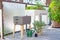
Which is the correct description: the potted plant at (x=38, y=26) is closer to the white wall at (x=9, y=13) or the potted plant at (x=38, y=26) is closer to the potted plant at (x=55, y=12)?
Result: the white wall at (x=9, y=13)

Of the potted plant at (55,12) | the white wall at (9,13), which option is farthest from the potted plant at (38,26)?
the potted plant at (55,12)

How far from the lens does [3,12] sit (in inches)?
191

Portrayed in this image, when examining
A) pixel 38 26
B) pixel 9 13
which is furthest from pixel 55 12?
pixel 9 13

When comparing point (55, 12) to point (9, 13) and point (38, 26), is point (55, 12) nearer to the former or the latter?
point (38, 26)

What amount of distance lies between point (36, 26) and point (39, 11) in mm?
1161

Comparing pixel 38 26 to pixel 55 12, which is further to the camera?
pixel 55 12

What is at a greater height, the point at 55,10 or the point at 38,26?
the point at 55,10

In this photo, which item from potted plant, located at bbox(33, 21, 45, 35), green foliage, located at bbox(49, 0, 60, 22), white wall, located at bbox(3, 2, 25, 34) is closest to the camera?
white wall, located at bbox(3, 2, 25, 34)

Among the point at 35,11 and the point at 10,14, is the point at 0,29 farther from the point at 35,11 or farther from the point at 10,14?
the point at 35,11

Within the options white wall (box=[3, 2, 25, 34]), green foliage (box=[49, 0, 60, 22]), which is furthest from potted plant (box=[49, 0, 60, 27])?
white wall (box=[3, 2, 25, 34])

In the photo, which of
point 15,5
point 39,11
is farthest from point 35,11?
point 15,5

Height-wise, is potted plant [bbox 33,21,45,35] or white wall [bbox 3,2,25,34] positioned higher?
white wall [bbox 3,2,25,34]

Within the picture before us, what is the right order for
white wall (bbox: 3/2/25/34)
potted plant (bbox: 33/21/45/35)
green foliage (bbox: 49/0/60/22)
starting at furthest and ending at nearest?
green foliage (bbox: 49/0/60/22) < potted plant (bbox: 33/21/45/35) < white wall (bbox: 3/2/25/34)

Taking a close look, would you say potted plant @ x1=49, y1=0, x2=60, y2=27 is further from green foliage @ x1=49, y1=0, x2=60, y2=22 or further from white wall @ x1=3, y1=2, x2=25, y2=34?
white wall @ x1=3, y1=2, x2=25, y2=34
